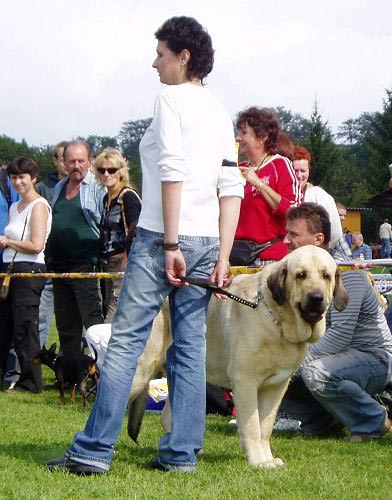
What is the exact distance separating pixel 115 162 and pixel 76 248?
3.36 ft

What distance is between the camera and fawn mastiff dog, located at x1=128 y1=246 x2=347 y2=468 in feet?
15.5

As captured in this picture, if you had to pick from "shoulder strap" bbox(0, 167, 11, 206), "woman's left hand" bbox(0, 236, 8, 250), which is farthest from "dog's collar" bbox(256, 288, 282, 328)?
"shoulder strap" bbox(0, 167, 11, 206)

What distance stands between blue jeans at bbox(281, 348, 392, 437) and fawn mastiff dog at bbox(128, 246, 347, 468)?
1.00 metres

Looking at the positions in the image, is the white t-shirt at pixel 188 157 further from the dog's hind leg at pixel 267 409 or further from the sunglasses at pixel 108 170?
the sunglasses at pixel 108 170

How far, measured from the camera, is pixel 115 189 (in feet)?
27.7

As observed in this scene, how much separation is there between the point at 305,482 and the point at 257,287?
1.22 metres

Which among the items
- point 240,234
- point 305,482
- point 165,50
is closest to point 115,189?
point 240,234

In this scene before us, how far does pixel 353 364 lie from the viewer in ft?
20.2

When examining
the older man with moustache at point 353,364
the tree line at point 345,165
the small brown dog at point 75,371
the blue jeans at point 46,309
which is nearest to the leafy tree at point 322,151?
the tree line at point 345,165

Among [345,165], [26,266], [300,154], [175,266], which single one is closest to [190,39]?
[175,266]

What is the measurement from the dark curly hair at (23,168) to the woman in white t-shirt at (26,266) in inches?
1.9

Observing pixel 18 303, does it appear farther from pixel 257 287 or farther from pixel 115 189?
pixel 257 287

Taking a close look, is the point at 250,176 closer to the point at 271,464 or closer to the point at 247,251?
the point at 247,251

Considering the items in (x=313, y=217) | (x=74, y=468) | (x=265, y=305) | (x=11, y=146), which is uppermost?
(x=11, y=146)
